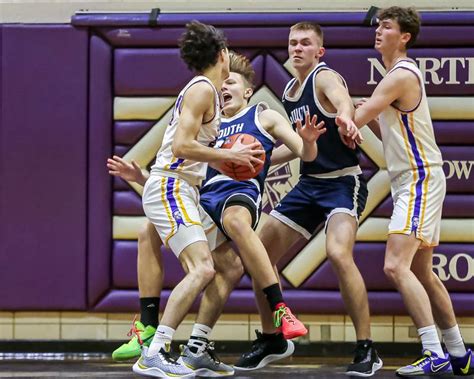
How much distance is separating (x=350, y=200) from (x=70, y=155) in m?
2.19

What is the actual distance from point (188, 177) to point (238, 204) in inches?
13.0

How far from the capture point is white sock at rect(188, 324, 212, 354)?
5.47m

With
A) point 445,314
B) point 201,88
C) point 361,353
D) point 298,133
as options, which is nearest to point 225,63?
point 201,88

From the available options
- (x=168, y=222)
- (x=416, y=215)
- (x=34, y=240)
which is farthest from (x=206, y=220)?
(x=34, y=240)

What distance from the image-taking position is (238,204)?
551cm

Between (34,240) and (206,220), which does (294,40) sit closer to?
(206,220)

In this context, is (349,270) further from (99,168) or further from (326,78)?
(99,168)

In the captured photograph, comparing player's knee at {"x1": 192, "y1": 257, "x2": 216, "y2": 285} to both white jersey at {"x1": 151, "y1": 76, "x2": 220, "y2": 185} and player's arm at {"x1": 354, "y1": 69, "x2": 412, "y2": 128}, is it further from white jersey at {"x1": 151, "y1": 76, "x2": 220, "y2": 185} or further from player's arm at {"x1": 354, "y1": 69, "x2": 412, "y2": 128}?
player's arm at {"x1": 354, "y1": 69, "x2": 412, "y2": 128}

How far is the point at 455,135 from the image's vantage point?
662cm

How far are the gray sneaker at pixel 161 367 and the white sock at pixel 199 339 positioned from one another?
294 millimetres

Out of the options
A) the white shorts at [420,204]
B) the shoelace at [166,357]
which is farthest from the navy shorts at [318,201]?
the shoelace at [166,357]

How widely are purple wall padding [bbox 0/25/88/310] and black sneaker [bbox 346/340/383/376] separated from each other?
2.19 meters

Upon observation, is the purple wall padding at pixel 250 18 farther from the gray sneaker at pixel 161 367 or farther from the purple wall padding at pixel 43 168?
the gray sneaker at pixel 161 367

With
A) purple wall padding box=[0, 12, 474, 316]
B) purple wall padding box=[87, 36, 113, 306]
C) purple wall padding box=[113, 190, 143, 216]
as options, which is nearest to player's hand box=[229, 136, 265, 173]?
purple wall padding box=[0, 12, 474, 316]
